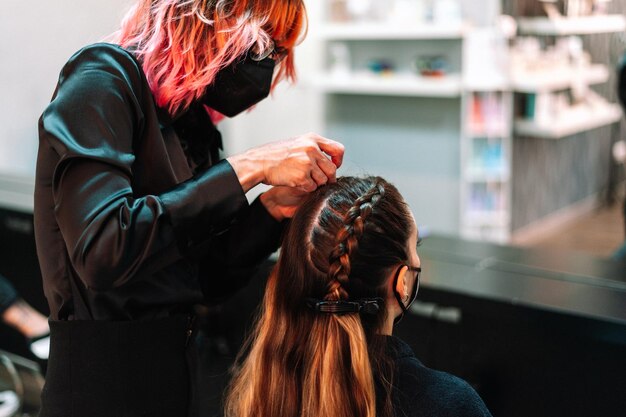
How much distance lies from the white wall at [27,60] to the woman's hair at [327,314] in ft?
10.1

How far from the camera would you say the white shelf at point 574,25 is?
336cm

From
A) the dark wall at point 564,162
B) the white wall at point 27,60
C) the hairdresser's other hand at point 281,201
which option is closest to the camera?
the hairdresser's other hand at point 281,201

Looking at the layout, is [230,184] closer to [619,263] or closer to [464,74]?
[619,263]

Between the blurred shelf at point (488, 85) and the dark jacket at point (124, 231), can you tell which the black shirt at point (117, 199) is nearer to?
the dark jacket at point (124, 231)

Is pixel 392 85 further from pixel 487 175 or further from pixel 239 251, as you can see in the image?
pixel 239 251

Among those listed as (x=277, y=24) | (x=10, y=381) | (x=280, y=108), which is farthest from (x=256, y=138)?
(x=277, y=24)

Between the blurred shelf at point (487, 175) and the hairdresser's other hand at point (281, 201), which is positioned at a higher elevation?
the hairdresser's other hand at point (281, 201)

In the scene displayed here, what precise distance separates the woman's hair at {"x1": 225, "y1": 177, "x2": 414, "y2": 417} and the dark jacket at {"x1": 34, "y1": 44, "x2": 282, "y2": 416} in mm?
121

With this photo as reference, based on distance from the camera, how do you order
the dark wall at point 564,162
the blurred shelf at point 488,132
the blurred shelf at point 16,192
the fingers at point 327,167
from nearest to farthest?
the fingers at point 327,167 < the blurred shelf at point 16,192 < the dark wall at point 564,162 < the blurred shelf at point 488,132

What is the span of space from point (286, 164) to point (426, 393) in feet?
1.32

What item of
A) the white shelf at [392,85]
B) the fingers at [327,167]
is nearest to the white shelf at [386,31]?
the white shelf at [392,85]

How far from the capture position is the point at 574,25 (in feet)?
12.1

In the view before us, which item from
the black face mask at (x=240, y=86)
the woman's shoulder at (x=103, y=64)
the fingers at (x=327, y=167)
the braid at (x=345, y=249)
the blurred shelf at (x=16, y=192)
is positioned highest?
the woman's shoulder at (x=103, y=64)

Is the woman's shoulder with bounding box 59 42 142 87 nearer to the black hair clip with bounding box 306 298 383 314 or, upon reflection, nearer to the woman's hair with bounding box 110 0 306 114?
the woman's hair with bounding box 110 0 306 114
